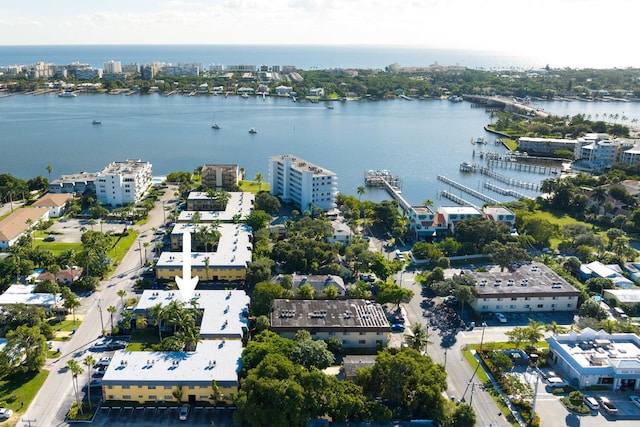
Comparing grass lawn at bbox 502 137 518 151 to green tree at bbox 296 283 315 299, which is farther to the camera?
grass lawn at bbox 502 137 518 151

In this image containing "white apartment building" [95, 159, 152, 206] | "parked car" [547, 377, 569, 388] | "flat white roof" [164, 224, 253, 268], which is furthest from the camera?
"white apartment building" [95, 159, 152, 206]

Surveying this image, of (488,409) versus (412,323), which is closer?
Result: (488,409)

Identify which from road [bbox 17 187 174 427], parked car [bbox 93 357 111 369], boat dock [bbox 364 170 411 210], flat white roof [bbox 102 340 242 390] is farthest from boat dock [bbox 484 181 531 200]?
parked car [bbox 93 357 111 369]

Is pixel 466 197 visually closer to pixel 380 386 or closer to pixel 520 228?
pixel 520 228

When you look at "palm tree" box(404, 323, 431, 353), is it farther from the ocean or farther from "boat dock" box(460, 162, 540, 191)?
"boat dock" box(460, 162, 540, 191)

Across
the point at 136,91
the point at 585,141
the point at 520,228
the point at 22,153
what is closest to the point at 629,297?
the point at 520,228

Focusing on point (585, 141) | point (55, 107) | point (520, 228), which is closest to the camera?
point (520, 228)

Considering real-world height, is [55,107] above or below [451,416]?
above

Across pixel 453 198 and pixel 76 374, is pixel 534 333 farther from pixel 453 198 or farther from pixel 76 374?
pixel 453 198
